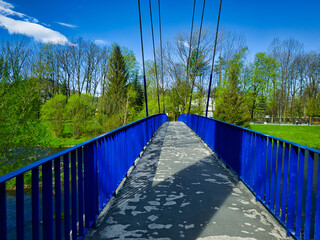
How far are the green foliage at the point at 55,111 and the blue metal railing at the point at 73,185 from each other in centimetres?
3136

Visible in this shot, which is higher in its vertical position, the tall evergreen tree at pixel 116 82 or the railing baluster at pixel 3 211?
the tall evergreen tree at pixel 116 82

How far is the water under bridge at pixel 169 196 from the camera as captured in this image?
75.4 inches

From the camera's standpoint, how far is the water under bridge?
1.92 m

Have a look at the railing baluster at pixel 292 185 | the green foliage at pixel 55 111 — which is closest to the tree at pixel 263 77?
the green foliage at pixel 55 111

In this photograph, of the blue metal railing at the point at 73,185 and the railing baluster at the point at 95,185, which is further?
the railing baluster at the point at 95,185

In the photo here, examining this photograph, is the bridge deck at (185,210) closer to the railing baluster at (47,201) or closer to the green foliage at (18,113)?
the railing baluster at (47,201)

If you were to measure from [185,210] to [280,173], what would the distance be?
1276mm

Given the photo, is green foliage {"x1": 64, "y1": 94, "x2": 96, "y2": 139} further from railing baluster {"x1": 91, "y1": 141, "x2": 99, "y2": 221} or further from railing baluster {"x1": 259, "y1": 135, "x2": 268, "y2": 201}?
railing baluster {"x1": 259, "y1": 135, "x2": 268, "y2": 201}

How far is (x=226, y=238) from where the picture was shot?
Result: 8.24 feet

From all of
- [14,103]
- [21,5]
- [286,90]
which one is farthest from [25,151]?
[286,90]

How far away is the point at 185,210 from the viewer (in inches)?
126

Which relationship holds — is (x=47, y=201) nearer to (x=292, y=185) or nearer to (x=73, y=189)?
(x=73, y=189)

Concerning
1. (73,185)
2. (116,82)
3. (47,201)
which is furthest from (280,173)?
(116,82)

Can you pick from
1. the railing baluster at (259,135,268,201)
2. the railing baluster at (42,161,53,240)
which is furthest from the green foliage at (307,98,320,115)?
the railing baluster at (42,161,53,240)
